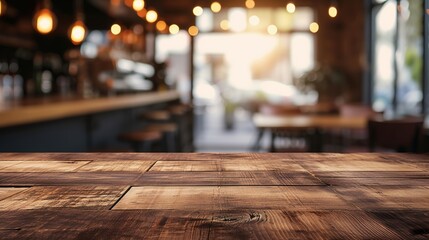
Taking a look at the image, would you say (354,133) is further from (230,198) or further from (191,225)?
(191,225)

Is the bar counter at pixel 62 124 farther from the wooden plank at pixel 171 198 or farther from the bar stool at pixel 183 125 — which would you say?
the wooden plank at pixel 171 198

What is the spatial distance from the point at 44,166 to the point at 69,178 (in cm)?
24

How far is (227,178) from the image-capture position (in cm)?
143

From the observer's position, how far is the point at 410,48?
6582 millimetres

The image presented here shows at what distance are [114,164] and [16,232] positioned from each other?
28.9 inches

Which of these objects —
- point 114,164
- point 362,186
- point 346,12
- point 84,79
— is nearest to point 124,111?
point 84,79

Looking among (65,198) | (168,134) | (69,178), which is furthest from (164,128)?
(65,198)

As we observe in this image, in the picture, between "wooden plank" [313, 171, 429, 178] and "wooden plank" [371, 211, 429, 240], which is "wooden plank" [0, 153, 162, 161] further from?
"wooden plank" [371, 211, 429, 240]

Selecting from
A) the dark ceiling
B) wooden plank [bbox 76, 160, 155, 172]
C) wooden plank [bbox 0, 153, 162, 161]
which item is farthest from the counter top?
the dark ceiling

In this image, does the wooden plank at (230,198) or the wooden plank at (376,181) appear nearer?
the wooden plank at (230,198)

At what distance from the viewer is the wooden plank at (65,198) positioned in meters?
1.12

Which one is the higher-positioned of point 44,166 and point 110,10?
point 110,10

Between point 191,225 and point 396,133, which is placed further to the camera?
point 396,133

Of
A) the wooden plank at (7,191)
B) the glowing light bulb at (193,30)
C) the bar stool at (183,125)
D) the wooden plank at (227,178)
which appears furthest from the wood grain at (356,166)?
the glowing light bulb at (193,30)
